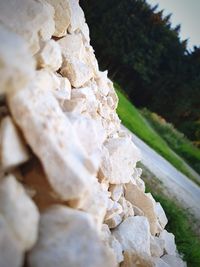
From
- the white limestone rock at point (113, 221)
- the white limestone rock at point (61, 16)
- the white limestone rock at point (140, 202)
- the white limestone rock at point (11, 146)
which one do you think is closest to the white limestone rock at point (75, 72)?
the white limestone rock at point (61, 16)

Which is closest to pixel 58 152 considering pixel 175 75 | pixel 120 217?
pixel 120 217

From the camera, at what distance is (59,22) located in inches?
153

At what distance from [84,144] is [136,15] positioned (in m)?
39.8

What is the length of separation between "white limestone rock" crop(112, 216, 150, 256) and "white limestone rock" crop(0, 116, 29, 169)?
152 centimetres

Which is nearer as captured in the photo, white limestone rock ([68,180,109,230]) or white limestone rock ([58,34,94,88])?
white limestone rock ([68,180,109,230])

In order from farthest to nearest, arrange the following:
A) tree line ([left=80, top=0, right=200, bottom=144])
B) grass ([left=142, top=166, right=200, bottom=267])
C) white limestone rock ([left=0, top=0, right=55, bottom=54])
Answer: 1. tree line ([left=80, top=0, right=200, bottom=144])
2. grass ([left=142, top=166, right=200, bottom=267])
3. white limestone rock ([left=0, top=0, right=55, bottom=54])

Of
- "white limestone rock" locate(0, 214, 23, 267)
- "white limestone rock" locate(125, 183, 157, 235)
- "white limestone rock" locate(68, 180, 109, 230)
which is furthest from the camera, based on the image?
"white limestone rock" locate(125, 183, 157, 235)

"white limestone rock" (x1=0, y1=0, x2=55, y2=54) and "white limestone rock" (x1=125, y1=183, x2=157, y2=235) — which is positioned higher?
"white limestone rock" (x1=0, y1=0, x2=55, y2=54)

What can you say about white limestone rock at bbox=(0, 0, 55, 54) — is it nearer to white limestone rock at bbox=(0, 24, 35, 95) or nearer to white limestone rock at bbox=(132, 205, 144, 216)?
white limestone rock at bbox=(0, 24, 35, 95)

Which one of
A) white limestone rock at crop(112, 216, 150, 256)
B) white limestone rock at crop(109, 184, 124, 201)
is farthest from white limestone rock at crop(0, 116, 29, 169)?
white limestone rock at crop(109, 184, 124, 201)

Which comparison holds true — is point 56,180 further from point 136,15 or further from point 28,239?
point 136,15

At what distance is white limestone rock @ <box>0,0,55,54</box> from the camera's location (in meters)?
2.74

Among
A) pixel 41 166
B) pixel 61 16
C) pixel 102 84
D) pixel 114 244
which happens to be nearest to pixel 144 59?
pixel 102 84

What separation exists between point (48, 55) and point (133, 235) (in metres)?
1.82
